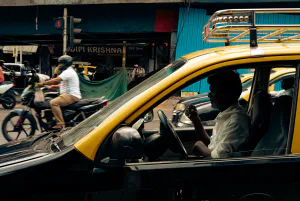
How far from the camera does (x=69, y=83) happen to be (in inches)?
299

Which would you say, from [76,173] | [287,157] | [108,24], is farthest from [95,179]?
[108,24]

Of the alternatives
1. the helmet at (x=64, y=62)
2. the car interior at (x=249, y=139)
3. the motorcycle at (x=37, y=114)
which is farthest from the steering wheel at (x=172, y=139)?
the helmet at (x=64, y=62)

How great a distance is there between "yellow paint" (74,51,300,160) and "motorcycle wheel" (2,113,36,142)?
18.7ft

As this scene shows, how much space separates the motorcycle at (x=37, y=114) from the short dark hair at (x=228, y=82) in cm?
485

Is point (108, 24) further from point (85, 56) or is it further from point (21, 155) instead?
point (21, 155)

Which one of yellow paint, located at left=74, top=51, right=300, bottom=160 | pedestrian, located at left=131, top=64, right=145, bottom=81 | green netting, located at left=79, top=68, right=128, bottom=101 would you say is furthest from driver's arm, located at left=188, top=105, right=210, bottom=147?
pedestrian, located at left=131, top=64, right=145, bottom=81

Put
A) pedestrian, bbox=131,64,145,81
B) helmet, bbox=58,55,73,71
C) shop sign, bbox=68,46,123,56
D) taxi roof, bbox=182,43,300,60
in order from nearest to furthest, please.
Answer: taxi roof, bbox=182,43,300,60, helmet, bbox=58,55,73,71, pedestrian, bbox=131,64,145,81, shop sign, bbox=68,46,123,56

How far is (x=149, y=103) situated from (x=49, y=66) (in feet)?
88.5

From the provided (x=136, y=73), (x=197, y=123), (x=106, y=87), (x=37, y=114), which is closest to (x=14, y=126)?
(x=37, y=114)

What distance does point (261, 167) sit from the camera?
212 cm

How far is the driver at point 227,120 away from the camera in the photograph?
2.48 meters

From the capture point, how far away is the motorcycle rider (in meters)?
7.31

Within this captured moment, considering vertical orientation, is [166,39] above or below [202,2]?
below

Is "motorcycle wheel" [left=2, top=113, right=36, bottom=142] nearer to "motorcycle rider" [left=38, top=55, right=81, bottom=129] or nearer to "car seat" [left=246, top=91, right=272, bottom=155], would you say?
"motorcycle rider" [left=38, top=55, right=81, bottom=129]
